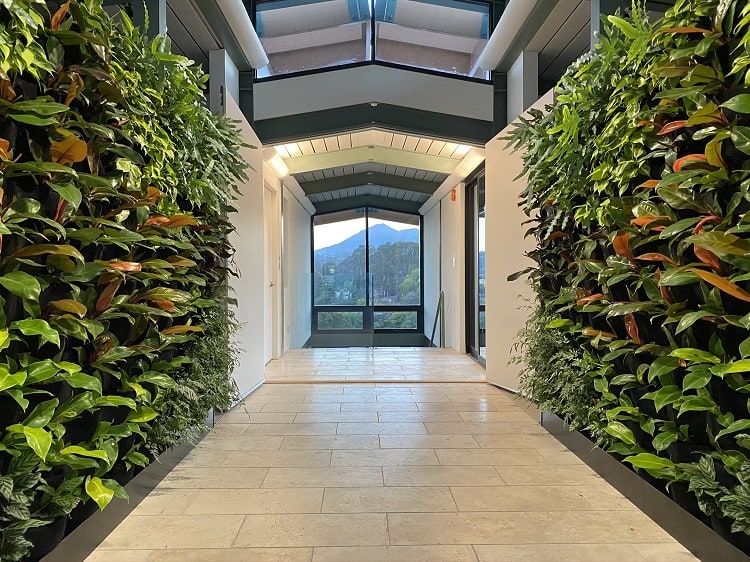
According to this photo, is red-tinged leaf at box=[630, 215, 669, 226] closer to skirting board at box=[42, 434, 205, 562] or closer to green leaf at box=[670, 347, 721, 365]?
green leaf at box=[670, 347, 721, 365]

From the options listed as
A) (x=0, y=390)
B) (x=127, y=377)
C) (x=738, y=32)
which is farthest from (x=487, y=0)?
(x=0, y=390)

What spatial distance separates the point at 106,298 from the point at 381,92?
161 inches

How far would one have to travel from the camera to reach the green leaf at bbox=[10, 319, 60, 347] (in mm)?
1477

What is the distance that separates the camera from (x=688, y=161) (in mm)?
1739

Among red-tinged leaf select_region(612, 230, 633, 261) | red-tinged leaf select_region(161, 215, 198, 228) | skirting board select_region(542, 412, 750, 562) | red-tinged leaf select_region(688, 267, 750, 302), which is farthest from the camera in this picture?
red-tinged leaf select_region(161, 215, 198, 228)

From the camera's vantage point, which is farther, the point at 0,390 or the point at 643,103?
the point at 643,103

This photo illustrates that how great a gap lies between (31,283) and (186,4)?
2863 mm

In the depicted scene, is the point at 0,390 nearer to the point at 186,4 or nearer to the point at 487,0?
the point at 186,4

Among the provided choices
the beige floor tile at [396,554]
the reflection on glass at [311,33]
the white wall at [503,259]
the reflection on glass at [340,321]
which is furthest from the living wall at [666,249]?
the reflection on glass at [340,321]

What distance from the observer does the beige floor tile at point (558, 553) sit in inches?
74.5

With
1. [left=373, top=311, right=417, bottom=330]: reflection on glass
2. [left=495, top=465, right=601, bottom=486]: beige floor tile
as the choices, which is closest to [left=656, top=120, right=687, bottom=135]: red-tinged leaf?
[left=495, top=465, right=601, bottom=486]: beige floor tile

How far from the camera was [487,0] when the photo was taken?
16.9 ft

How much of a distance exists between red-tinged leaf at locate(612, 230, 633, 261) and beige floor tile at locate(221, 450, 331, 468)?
1.91m

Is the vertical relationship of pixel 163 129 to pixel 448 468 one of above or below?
above
